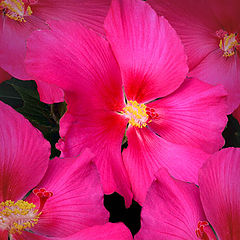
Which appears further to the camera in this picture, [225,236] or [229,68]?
[229,68]

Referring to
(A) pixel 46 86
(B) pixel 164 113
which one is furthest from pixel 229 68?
(A) pixel 46 86

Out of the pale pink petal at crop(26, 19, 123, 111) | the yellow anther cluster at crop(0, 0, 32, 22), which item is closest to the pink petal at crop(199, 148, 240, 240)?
the pale pink petal at crop(26, 19, 123, 111)

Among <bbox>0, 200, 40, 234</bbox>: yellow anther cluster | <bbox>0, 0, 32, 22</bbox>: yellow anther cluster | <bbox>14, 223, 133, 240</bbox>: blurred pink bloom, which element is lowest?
<bbox>0, 200, 40, 234</bbox>: yellow anther cluster

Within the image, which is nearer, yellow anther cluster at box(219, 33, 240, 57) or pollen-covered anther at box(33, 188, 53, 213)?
pollen-covered anther at box(33, 188, 53, 213)

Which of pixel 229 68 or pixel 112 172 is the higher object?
pixel 229 68

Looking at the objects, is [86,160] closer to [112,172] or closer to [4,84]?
[112,172]

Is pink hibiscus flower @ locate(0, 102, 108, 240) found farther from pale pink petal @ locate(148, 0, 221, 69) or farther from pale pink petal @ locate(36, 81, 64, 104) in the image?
pale pink petal @ locate(148, 0, 221, 69)

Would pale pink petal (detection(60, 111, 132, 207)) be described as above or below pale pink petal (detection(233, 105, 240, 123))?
below

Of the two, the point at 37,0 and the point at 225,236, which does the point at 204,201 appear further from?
the point at 37,0
